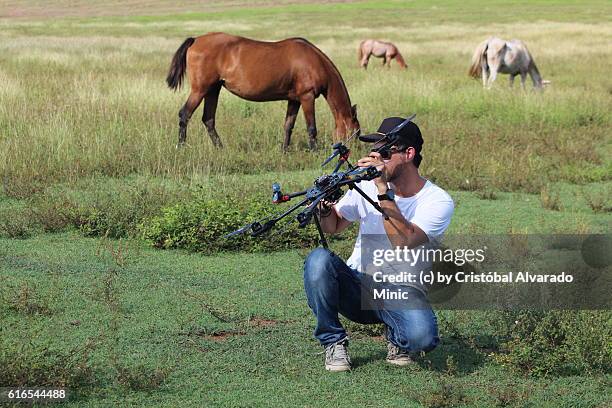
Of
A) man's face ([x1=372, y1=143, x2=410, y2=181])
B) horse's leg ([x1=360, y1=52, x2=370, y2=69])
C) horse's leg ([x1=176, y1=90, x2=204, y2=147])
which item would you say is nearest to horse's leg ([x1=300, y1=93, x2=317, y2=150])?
horse's leg ([x1=176, y1=90, x2=204, y2=147])

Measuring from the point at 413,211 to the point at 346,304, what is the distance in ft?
2.08

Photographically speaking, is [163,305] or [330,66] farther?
[330,66]

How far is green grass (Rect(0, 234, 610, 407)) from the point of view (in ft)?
15.6

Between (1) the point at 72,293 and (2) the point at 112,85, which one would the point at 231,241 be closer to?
(1) the point at 72,293

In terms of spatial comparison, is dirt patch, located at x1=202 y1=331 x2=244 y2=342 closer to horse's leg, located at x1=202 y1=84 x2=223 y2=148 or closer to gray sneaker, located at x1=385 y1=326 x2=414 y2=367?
gray sneaker, located at x1=385 y1=326 x2=414 y2=367

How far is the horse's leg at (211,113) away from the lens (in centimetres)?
1270

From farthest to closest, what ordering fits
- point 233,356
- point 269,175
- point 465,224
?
point 269,175
point 465,224
point 233,356

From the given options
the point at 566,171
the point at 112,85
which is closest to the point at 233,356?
the point at 566,171

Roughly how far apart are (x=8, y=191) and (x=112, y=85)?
7649mm

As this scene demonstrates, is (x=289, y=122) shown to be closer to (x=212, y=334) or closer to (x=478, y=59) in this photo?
(x=212, y=334)

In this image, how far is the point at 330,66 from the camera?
12.7 metres

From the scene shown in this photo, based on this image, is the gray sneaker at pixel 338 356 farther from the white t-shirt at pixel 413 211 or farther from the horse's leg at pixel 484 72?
the horse's leg at pixel 484 72

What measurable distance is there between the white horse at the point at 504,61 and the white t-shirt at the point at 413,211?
16211 mm

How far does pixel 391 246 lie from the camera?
16.2 ft
